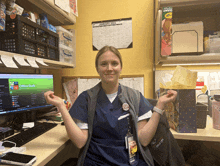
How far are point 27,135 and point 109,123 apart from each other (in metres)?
0.57

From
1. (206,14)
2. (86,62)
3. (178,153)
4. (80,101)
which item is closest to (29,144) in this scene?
(80,101)

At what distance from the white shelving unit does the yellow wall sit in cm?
20

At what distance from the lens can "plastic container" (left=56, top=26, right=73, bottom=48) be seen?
1.43m

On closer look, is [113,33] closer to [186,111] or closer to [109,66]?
[109,66]

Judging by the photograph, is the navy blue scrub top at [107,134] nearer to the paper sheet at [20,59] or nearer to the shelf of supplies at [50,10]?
the paper sheet at [20,59]

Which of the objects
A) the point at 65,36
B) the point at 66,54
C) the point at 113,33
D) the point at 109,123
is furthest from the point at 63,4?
the point at 109,123

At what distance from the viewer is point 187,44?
A: 1.28 meters

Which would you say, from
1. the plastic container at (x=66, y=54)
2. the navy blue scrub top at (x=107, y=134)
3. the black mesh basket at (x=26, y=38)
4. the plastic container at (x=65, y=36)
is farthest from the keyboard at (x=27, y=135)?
the plastic container at (x=65, y=36)

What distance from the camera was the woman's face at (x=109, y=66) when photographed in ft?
3.21

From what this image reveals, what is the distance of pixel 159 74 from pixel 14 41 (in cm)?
136

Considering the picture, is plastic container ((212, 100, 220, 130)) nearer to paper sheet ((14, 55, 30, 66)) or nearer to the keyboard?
the keyboard

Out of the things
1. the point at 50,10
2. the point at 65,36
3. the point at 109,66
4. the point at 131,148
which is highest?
the point at 50,10

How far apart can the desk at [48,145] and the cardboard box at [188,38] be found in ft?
3.92

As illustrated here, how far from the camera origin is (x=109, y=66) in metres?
0.97
